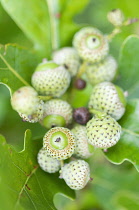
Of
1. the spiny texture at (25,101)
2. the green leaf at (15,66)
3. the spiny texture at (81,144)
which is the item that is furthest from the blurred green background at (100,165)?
the spiny texture at (25,101)

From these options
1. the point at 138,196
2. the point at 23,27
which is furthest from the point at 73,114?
the point at 138,196

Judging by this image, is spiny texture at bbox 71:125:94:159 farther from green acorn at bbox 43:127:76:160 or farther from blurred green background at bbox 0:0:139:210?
blurred green background at bbox 0:0:139:210

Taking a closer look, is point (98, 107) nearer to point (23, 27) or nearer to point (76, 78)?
point (76, 78)

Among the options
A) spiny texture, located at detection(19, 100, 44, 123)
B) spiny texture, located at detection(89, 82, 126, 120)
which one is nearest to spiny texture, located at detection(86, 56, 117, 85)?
spiny texture, located at detection(89, 82, 126, 120)

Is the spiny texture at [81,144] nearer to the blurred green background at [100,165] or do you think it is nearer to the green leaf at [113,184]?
the blurred green background at [100,165]

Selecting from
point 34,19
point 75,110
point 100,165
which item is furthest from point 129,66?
point 100,165
